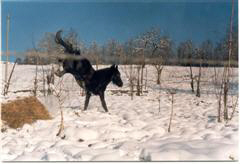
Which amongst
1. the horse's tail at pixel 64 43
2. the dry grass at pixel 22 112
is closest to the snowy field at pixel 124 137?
the dry grass at pixel 22 112

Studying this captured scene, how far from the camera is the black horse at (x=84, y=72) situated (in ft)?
20.7

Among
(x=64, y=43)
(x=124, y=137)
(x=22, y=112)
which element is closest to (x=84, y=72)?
(x=64, y=43)

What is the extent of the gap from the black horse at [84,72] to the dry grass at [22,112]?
74 centimetres

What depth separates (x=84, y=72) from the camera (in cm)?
649

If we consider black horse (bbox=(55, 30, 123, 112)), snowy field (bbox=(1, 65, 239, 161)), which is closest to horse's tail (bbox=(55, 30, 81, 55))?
black horse (bbox=(55, 30, 123, 112))

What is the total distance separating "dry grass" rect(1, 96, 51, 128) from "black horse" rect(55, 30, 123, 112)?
742mm

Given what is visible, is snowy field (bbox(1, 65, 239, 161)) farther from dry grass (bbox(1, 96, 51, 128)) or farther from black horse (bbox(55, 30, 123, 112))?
black horse (bbox(55, 30, 123, 112))

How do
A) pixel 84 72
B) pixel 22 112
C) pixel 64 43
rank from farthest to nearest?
pixel 84 72 < pixel 64 43 < pixel 22 112

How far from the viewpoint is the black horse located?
249 inches

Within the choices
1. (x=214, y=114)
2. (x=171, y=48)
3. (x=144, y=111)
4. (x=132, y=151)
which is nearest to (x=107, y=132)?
(x=132, y=151)

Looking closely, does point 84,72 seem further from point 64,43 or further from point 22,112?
point 22,112

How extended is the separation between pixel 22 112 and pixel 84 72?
1345 mm

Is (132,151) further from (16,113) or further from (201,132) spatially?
(16,113)

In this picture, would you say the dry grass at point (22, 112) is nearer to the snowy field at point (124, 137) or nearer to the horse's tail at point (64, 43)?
the snowy field at point (124, 137)
